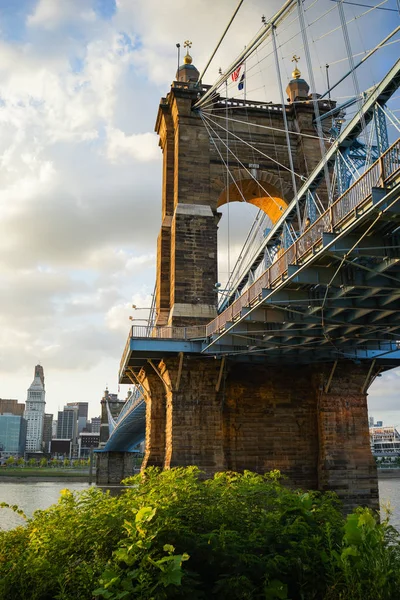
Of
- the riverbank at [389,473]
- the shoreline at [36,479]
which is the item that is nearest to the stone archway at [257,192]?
the shoreline at [36,479]

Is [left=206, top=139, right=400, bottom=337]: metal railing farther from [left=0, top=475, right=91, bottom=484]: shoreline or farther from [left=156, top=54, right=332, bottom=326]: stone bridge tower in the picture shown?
[left=0, top=475, right=91, bottom=484]: shoreline

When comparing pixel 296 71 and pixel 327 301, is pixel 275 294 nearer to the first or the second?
pixel 327 301

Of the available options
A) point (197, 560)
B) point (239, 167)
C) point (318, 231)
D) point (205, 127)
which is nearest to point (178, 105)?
point (205, 127)

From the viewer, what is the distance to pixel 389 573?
5.75m

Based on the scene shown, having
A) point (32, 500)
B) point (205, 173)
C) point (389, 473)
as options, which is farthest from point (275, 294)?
point (389, 473)

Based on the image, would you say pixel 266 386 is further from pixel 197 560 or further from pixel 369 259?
pixel 197 560

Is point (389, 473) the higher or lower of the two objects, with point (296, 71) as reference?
lower

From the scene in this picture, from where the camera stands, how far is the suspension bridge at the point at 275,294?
59.5ft

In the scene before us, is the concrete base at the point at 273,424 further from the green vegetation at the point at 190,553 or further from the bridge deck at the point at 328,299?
the green vegetation at the point at 190,553

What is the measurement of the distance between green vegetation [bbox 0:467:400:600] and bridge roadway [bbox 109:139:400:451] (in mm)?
9018

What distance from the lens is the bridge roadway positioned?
15062 millimetres

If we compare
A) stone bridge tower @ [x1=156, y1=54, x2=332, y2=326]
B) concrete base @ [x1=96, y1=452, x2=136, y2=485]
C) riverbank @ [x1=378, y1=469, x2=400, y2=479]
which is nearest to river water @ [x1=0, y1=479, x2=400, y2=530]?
concrete base @ [x1=96, y1=452, x2=136, y2=485]

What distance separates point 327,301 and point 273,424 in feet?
37.9

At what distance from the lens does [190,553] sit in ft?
22.0
